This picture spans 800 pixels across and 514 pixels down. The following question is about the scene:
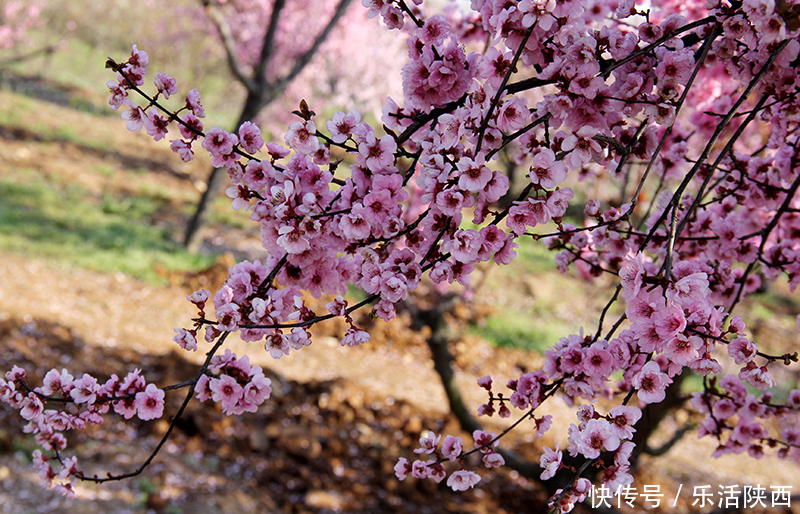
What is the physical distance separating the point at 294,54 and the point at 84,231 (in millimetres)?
6114

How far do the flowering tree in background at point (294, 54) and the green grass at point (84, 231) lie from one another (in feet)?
1.91

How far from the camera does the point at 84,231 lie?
6570 mm

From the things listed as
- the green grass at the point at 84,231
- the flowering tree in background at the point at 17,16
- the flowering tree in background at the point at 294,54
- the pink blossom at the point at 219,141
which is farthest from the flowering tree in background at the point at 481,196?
the flowering tree in background at the point at 17,16

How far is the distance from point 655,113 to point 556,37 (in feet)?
0.74

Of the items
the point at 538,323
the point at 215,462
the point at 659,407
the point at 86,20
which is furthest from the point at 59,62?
the point at 659,407

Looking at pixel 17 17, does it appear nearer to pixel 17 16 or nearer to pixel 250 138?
pixel 17 16

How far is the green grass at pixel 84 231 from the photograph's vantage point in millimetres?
5852

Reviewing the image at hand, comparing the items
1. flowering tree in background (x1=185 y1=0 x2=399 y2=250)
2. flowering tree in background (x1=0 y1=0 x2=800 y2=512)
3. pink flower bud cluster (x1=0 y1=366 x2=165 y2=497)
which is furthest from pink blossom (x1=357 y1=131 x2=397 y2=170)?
flowering tree in background (x1=185 y1=0 x2=399 y2=250)

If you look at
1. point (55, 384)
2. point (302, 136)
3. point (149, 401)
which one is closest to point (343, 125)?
point (302, 136)

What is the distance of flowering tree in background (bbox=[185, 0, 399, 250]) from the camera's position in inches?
240

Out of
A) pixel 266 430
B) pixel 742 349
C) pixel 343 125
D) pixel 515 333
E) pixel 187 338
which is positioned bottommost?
pixel 187 338

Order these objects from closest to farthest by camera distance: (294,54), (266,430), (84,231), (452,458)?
(452,458) → (266,430) → (84,231) → (294,54)

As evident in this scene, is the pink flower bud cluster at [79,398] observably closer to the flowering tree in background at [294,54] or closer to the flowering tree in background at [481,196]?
the flowering tree in background at [481,196]

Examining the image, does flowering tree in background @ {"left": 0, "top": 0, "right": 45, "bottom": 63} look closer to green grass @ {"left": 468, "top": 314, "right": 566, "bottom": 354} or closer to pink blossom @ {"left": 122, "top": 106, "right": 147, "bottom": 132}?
green grass @ {"left": 468, "top": 314, "right": 566, "bottom": 354}
